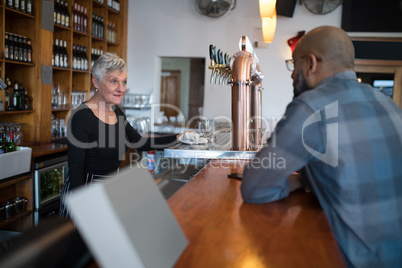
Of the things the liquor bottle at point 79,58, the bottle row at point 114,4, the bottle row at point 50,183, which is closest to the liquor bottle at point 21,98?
the bottle row at point 50,183

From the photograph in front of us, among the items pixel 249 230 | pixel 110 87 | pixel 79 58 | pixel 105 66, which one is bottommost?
pixel 249 230

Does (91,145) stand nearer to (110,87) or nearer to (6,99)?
(110,87)

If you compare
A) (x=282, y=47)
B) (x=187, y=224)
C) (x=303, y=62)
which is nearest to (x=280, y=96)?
(x=282, y=47)

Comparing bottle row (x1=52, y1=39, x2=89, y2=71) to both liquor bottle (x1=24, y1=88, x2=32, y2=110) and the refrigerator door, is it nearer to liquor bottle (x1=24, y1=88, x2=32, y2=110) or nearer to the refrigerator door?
liquor bottle (x1=24, y1=88, x2=32, y2=110)

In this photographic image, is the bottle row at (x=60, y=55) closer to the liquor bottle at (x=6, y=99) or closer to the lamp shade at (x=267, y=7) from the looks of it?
the liquor bottle at (x=6, y=99)

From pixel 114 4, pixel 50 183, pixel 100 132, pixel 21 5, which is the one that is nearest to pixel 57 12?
pixel 21 5

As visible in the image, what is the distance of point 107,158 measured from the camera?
2.24 m

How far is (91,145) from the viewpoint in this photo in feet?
7.01

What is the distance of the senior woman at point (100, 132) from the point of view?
2068 mm

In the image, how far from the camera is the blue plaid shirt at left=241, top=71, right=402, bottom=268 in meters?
1.13

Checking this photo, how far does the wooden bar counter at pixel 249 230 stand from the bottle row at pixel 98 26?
14.3 feet

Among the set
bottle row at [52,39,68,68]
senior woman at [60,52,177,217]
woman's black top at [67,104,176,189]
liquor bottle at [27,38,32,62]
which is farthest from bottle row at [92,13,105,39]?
woman's black top at [67,104,176,189]

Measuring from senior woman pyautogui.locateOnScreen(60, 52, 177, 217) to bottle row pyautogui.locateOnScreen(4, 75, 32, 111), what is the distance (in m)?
1.86

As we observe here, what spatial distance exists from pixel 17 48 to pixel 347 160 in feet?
11.9
